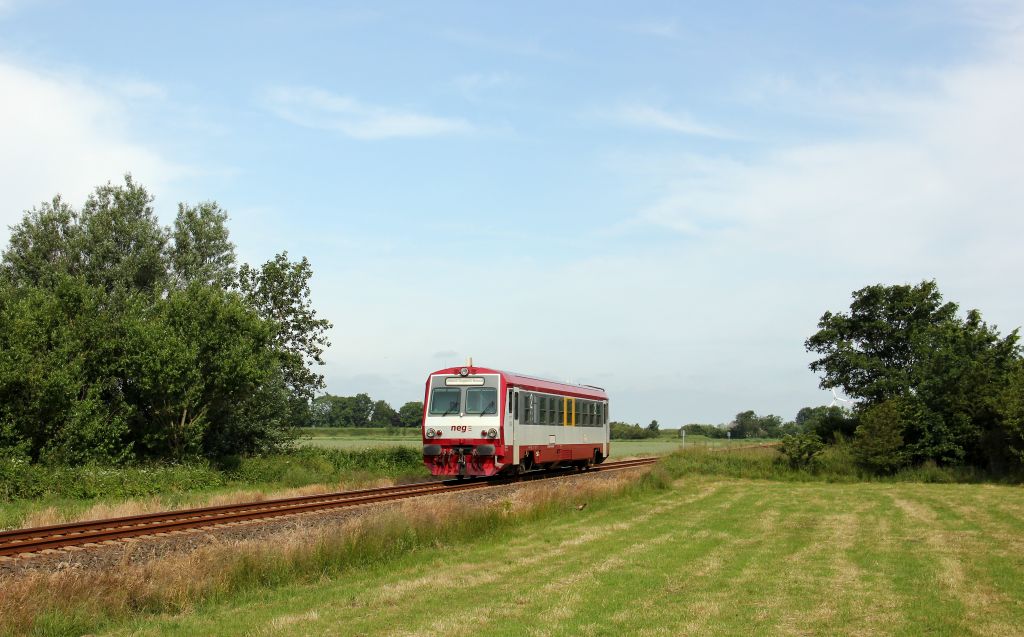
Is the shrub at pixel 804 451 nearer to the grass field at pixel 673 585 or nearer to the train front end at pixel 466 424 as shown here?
the train front end at pixel 466 424

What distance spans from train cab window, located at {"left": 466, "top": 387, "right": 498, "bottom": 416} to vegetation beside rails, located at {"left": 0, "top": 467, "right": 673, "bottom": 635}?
825 cm

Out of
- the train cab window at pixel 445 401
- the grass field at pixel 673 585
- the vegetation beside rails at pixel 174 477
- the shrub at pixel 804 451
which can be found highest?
the train cab window at pixel 445 401

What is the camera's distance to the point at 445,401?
28.2 metres

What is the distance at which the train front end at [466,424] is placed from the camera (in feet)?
88.5

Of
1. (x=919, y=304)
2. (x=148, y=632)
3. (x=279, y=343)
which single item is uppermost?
(x=919, y=304)

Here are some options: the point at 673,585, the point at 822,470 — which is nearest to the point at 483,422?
the point at 673,585

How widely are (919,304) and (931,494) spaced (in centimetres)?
3248

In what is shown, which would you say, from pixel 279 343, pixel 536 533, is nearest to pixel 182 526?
pixel 536 533

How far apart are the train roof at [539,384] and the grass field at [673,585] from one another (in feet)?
28.1

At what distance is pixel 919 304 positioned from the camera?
5650cm

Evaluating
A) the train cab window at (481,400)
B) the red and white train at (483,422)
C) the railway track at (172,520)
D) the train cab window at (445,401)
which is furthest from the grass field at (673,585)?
the train cab window at (445,401)

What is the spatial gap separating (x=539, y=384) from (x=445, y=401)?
151 inches

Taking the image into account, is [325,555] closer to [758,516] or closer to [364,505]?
[364,505]

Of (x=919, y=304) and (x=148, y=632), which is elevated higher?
(x=919, y=304)
